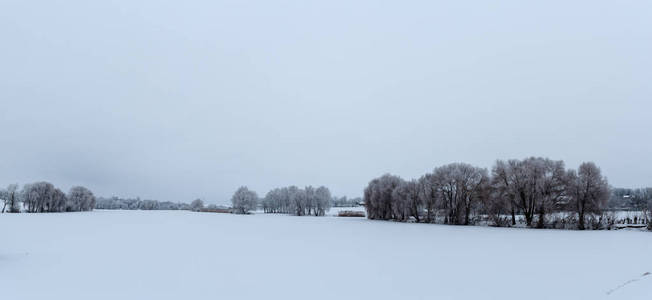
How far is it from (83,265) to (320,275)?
12.9 m

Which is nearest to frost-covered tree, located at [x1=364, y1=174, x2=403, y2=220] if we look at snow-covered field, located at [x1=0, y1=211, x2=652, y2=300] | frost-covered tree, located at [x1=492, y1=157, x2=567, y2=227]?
frost-covered tree, located at [x1=492, y1=157, x2=567, y2=227]

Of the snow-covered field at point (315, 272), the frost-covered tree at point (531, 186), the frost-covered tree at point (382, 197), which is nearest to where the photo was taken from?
the snow-covered field at point (315, 272)

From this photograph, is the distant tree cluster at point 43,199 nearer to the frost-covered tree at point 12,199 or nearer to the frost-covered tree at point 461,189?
the frost-covered tree at point 12,199

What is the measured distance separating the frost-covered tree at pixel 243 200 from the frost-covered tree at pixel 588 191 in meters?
113

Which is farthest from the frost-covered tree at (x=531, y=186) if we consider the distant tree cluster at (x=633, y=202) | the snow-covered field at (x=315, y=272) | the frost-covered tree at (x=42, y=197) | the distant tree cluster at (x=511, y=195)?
the frost-covered tree at (x=42, y=197)

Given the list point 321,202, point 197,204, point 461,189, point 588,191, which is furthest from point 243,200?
point 588,191

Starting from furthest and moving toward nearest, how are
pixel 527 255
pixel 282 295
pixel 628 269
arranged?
pixel 527 255 < pixel 628 269 < pixel 282 295

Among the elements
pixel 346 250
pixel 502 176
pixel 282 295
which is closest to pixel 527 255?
pixel 346 250

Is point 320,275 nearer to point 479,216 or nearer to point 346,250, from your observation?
point 346,250

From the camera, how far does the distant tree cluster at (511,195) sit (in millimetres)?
52812

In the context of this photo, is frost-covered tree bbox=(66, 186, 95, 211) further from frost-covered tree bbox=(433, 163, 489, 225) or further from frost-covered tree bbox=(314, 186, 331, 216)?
frost-covered tree bbox=(433, 163, 489, 225)

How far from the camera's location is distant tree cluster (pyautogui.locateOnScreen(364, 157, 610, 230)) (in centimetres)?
5281

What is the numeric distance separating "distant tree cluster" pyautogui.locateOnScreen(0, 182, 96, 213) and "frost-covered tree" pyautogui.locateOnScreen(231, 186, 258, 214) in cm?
5386

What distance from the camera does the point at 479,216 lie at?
64875 millimetres
